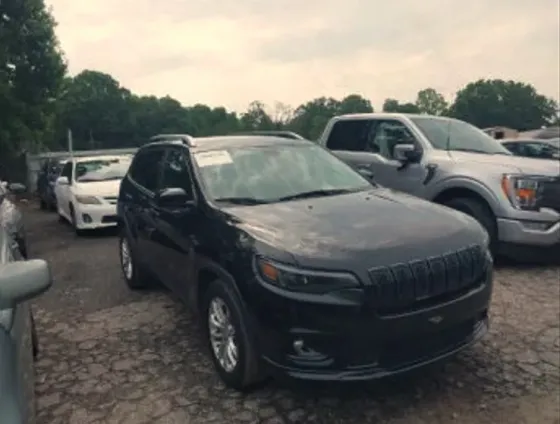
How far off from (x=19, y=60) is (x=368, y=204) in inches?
655

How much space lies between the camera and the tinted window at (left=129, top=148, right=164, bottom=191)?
5.04 meters

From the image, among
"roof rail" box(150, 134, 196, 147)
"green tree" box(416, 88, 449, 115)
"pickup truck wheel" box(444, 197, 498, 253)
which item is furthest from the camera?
"green tree" box(416, 88, 449, 115)

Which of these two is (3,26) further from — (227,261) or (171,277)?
(227,261)

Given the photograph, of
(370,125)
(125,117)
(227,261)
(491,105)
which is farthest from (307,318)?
(491,105)

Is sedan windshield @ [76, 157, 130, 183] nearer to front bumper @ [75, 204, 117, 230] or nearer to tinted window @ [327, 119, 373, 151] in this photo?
front bumper @ [75, 204, 117, 230]

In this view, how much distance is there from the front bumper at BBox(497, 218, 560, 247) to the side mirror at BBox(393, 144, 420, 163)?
1.43 meters

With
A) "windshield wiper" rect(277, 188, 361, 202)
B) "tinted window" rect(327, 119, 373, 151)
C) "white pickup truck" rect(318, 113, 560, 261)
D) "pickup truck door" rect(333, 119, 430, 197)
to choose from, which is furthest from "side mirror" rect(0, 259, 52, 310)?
"tinted window" rect(327, 119, 373, 151)

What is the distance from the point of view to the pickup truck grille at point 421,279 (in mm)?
2887

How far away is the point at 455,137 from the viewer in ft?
22.9

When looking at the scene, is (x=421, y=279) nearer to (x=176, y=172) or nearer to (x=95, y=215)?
(x=176, y=172)

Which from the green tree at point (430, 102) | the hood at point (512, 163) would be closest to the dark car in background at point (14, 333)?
the hood at point (512, 163)

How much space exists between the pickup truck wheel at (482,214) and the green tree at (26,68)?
1507 centimetres

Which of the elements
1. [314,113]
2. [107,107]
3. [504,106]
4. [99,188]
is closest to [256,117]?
[314,113]

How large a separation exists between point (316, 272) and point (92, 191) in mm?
7621
